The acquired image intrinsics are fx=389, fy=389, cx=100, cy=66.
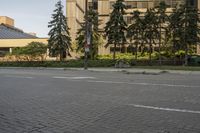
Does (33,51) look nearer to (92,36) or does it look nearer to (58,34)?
(58,34)

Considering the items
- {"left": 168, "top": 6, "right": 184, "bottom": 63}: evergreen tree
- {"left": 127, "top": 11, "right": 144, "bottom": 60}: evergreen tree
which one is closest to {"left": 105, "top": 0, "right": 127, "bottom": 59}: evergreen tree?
{"left": 127, "top": 11, "right": 144, "bottom": 60}: evergreen tree

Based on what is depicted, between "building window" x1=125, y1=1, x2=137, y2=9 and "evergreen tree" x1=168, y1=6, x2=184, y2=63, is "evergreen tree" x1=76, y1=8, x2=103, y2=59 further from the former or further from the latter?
"building window" x1=125, y1=1, x2=137, y2=9

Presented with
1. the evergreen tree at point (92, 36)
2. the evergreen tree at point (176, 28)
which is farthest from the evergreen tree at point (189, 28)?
the evergreen tree at point (92, 36)

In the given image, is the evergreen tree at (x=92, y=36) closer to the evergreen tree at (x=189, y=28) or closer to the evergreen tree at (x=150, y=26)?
the evergreen tree at (x=150, y=26)

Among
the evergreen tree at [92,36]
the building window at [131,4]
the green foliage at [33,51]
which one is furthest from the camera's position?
the building window at [131,4]

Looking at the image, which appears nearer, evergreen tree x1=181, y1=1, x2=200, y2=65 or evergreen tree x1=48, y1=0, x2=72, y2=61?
evergreen tree x1=181, y1=1, x2=200, y2=65

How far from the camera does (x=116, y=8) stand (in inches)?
2100

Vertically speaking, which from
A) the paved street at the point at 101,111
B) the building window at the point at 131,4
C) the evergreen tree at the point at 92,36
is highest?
the building window at the point at 131,4

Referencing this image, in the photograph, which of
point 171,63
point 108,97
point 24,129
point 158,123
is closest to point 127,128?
point 158,123

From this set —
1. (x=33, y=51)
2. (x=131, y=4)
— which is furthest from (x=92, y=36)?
(x=131, y=4)

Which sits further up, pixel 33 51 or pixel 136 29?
pixel 136 29

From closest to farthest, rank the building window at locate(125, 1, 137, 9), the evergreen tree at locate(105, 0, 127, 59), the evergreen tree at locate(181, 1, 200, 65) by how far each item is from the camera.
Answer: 1. the evergreen tree at locate(181, 1, 200, 65)
2. the evergreen tree at locate(105, 0, 127, 59)
3. the building window at locate(125, 1, 137, 9)

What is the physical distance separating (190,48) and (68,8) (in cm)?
3620

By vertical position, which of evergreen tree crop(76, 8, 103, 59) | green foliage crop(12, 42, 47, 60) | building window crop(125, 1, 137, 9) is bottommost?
green foliage crop(12, 42, 47, 60)
